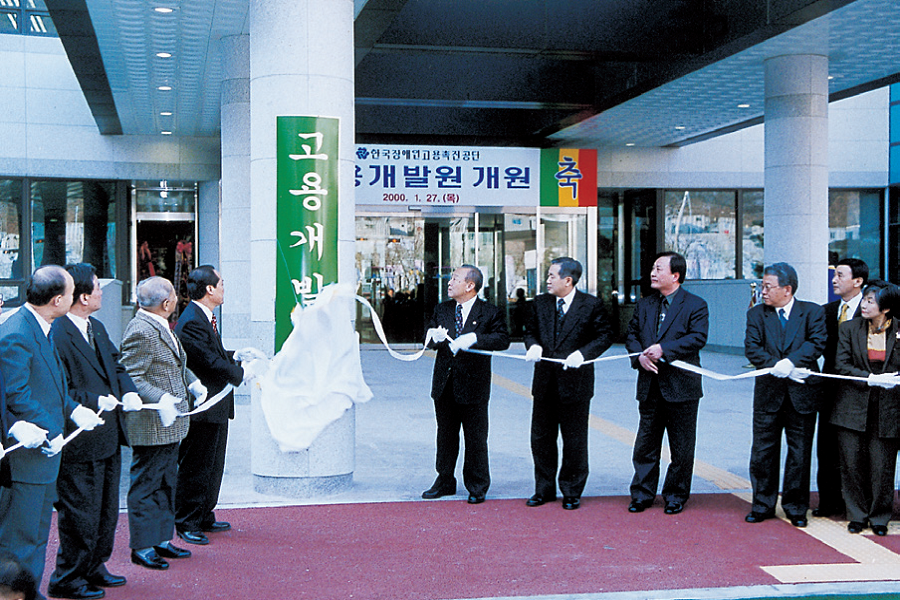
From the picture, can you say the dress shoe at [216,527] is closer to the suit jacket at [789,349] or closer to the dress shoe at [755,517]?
the dress shoe at [755,517]

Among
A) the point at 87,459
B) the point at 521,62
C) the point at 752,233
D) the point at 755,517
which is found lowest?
the point at 755,517

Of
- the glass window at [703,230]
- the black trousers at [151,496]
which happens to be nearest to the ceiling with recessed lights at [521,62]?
the glass window at [703,230]

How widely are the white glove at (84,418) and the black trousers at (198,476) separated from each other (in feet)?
4.67

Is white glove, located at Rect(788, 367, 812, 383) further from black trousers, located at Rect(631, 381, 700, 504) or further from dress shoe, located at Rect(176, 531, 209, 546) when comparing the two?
dress shoe, located at Rect(176, 531, 209, 546)

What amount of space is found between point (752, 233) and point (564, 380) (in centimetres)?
1569

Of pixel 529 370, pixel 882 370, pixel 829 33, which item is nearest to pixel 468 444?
pixel 882 370

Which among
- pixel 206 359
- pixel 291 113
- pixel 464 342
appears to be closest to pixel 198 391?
pixel 206 359

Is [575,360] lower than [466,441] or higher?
higher

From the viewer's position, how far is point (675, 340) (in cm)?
691

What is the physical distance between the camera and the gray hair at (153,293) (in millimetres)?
5523

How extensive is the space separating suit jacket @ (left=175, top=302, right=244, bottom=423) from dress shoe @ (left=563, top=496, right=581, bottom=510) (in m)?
2.62

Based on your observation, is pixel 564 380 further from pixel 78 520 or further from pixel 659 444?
pixel 78 520

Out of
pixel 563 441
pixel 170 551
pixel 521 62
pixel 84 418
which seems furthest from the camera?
pixel 521 62

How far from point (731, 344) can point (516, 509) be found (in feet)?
44.2
